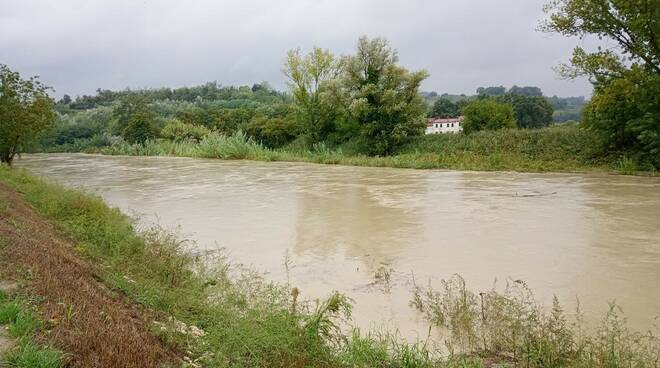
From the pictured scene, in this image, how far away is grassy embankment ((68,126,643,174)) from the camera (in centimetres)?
1945

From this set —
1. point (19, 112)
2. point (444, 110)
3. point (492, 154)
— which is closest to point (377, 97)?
point (492, 154)

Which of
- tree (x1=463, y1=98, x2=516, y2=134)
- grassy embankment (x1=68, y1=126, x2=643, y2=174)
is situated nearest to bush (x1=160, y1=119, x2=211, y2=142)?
grassy embankment (x1=68, y1=126, x2=643, y2=174)

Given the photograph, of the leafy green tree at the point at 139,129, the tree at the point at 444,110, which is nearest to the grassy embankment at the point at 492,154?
the leafy green tree at the point at 139,129

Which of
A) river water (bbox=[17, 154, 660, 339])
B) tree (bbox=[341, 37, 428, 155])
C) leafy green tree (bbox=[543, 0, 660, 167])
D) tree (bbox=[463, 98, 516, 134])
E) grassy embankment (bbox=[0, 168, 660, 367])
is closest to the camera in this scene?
grassy embankment (bbox=[0, 168, 660, 367])

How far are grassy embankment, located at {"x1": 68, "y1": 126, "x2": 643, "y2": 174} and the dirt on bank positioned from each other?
17.4m

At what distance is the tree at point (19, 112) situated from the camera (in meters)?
20.0

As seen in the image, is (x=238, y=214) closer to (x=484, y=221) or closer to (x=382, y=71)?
(x=484, y=221)

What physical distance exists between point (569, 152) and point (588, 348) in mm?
18747

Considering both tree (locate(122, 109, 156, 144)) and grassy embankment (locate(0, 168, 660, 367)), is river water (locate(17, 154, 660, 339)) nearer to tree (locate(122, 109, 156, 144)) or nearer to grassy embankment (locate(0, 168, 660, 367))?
grassy embankment (locate(0, 168, 660, 367))

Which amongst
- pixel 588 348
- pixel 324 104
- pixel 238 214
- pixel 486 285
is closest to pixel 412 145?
pixel 324 104

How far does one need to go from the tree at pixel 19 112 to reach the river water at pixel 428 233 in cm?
602

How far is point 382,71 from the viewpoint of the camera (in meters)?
27.4

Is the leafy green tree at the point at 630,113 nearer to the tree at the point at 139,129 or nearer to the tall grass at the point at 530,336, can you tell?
the tall grass at the point at 530,336

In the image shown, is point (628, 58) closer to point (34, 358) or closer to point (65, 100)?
point (34, 358)
